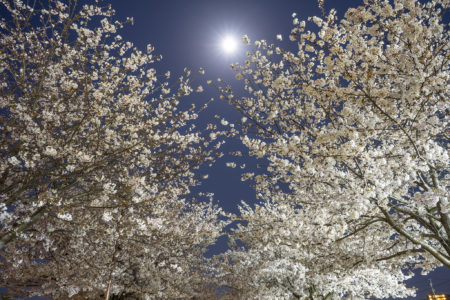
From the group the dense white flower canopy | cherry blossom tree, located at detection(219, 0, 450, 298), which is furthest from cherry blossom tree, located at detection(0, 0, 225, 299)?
cherry blossom tree, located at detection(219, 0, 450, 298)

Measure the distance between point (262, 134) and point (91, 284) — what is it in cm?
936

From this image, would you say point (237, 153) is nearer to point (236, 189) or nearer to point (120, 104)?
point (120, 104)

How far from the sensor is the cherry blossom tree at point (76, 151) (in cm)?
567

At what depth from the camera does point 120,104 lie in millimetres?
7668

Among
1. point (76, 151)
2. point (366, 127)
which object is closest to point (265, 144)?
point (366, 127)

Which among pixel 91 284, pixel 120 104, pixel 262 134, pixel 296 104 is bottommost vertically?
pixel 91 284

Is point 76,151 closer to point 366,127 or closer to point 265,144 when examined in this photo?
point 265,144

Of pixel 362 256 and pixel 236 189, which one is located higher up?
pixel 236 189

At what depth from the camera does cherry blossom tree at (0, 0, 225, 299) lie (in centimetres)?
567

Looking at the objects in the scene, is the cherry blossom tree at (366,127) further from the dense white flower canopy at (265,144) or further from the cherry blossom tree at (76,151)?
the cherry blossom tree at (76,151)

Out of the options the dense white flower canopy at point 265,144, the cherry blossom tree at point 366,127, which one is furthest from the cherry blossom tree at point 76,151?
the cherry blossom tree at point 366,127

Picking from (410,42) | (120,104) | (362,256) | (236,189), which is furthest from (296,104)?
(236,189)

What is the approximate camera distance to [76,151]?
218 inches

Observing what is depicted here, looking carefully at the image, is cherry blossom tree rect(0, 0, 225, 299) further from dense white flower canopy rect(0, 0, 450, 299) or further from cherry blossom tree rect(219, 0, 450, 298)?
cherry blossom tree rect(219, 0, 450, 298)
